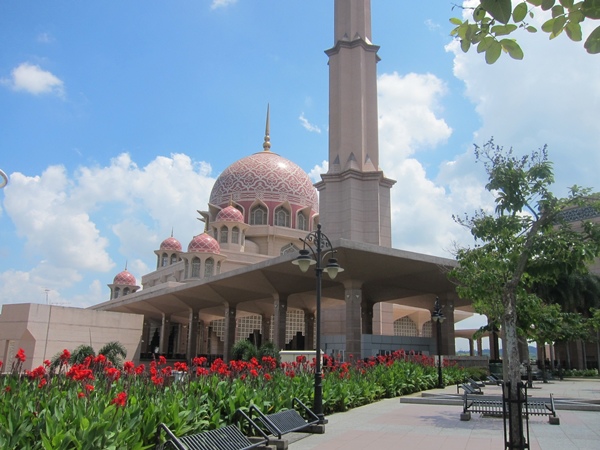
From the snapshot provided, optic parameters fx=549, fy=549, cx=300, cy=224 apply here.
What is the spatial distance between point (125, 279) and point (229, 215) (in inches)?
656

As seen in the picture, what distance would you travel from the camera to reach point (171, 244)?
2329 inches

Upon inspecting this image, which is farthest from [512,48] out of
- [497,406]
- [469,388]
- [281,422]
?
[469,388]

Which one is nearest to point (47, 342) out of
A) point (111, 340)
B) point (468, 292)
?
point (111, 340)

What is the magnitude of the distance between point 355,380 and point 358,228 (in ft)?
75.3

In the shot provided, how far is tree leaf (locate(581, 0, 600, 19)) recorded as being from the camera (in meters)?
3.04

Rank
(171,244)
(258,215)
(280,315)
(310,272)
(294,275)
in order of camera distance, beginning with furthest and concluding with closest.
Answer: (171,244), (258,215), (280,315), (294,275), (310,272)

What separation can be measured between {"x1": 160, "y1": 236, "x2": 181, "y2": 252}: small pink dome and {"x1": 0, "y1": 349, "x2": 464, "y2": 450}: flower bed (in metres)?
47.1

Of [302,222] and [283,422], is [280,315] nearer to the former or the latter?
[302,222]

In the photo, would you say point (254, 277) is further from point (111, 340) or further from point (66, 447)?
point (66, 447)

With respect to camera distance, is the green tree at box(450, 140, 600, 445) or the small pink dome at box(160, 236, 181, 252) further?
the small pink dome at box(160, 236, 181, 252)

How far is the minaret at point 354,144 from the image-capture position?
3809 centimetres

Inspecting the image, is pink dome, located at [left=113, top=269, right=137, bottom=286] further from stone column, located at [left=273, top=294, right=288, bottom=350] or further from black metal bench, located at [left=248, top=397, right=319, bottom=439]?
black metal bench, located at [left=248, top=397, right=319, bottom=439]

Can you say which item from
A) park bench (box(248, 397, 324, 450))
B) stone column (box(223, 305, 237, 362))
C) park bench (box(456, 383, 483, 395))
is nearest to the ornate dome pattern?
stone column (box(223, 305, 237, 362))

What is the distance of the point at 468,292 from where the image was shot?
13.0 metres
